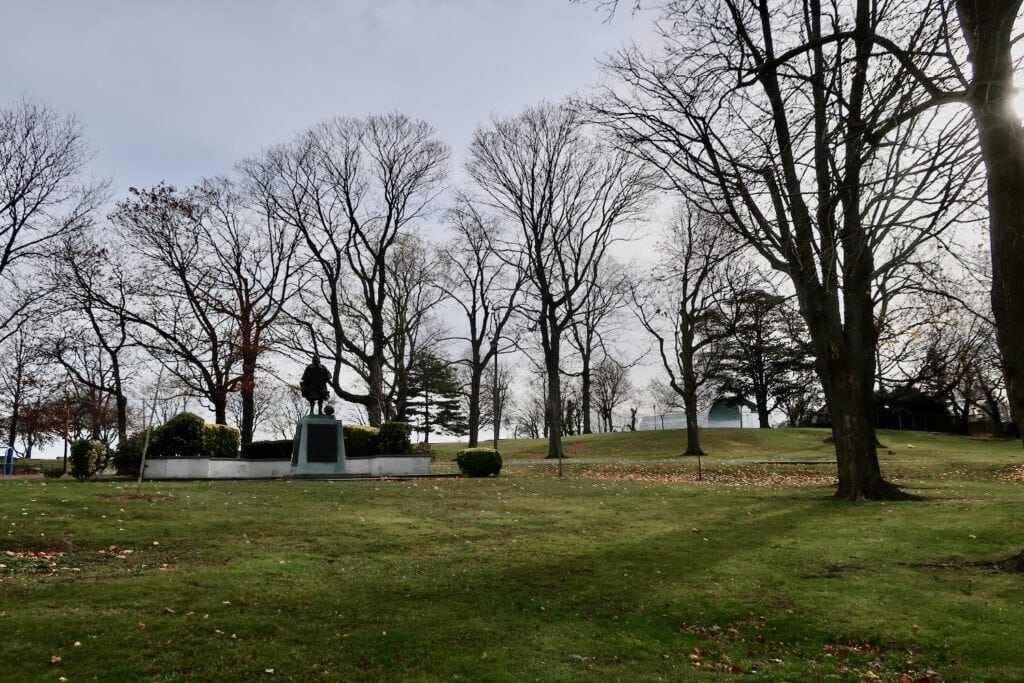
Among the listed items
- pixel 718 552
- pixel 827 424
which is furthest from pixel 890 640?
pixel 827 424

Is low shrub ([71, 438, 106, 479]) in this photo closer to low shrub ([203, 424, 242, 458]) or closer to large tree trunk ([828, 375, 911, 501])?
low shrub ([203, 424, 242, 458])

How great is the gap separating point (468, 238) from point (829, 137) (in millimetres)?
29698

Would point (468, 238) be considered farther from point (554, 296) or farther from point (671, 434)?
point (671, 434)

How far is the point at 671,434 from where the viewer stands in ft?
141

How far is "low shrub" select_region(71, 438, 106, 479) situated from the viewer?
19.3 metres

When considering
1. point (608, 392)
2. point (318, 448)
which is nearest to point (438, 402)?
point (608, 392)

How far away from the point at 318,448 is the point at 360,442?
2796 millimetres

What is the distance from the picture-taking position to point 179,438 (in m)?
21.0

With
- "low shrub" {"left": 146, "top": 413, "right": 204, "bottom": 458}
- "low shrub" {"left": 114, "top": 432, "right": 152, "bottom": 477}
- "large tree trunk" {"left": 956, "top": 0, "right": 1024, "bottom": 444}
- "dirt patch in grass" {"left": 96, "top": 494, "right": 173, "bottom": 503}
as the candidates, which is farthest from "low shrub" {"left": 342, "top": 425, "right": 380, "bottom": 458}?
"large tree trunk" {"left": 956, "top": 0, "right": 1024, "bottom": 444}

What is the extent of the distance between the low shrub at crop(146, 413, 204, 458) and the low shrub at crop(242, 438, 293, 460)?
280 cm

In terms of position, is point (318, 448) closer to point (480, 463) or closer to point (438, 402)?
point (480, 463)

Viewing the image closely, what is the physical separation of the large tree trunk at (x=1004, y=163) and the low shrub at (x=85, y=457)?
21.2m

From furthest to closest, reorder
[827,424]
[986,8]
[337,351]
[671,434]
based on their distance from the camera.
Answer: [827,424]
[671,434]
[337,351]
[986,8]

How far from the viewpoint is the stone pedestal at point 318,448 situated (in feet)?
71.0
